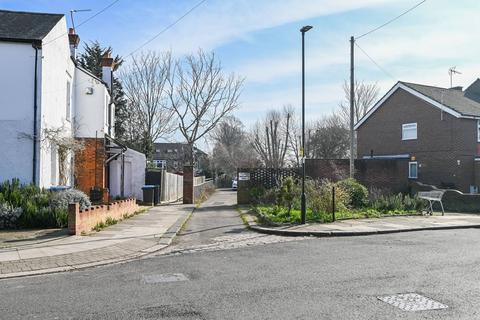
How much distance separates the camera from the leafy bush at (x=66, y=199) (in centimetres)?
1446

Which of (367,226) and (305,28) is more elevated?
(305,28)

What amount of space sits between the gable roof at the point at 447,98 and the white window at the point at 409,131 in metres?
2.21

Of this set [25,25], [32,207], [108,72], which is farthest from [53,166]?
[108,72]

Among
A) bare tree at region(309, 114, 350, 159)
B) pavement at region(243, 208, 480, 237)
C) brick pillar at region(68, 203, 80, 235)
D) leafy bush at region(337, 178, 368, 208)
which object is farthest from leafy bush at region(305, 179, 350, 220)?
bare tree at region(309, 114, 350, 159)

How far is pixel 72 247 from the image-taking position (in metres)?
11.5

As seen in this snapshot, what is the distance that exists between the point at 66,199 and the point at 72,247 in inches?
138

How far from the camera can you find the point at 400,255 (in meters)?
10.3

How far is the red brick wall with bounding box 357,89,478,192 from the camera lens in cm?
3234

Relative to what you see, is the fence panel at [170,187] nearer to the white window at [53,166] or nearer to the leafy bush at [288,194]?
the white window at [53,166]

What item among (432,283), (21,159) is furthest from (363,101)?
Answer: (432,283)

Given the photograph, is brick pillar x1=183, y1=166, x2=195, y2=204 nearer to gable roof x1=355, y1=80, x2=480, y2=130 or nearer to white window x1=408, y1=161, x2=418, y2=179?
white window x1=408, y1=161, x2=418, y2=179

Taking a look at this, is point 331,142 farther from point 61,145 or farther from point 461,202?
point 61,145

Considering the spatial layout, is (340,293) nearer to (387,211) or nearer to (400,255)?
(400,255)

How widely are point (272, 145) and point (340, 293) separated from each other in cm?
6484
